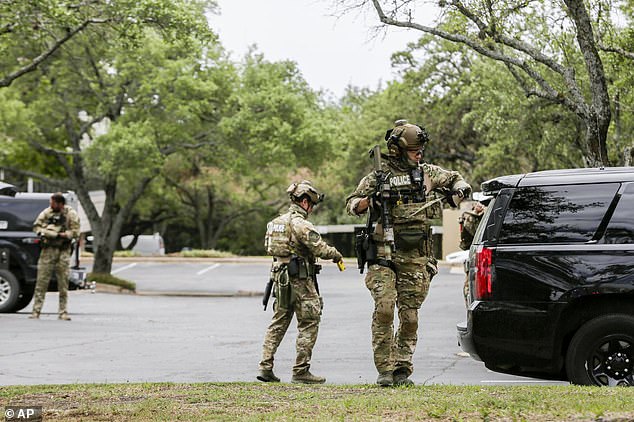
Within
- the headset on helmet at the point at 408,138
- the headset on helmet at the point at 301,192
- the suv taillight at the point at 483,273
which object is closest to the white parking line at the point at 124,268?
the headset on helmet at the point at 301,192

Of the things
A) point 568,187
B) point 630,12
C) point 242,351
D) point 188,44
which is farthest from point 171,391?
point 188,44

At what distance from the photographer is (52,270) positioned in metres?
18.3

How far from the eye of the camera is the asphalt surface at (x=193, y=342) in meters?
11.2

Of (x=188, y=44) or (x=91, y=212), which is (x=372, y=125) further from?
(x=188, y=44)

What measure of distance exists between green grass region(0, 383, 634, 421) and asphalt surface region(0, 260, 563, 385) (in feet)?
5.38

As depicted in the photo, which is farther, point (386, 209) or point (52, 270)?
point (52, 270)

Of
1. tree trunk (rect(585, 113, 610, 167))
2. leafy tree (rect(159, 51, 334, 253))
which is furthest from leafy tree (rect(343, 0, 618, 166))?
leafy tree (rect(159, 51, 334, 253))

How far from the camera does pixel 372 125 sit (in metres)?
45.2

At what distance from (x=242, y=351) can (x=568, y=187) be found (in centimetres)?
607

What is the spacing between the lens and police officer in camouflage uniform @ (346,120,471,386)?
9023mm

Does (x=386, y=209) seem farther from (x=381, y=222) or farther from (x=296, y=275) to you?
(x=296, y=275)

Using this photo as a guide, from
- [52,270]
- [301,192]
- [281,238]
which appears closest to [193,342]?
[52,270]

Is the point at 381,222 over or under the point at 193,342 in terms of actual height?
over

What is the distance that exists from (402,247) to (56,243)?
10379 millimetres
